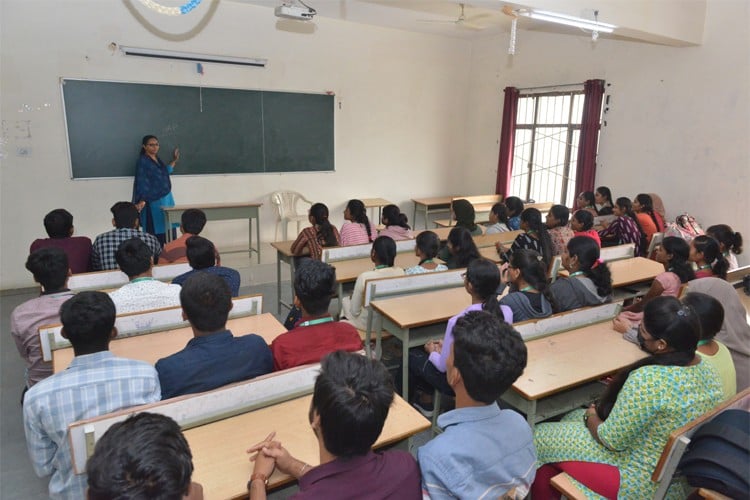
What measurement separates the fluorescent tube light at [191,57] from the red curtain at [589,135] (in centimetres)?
418

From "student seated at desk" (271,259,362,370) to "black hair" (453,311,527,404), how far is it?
0.65m

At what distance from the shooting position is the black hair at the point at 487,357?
4.12ft

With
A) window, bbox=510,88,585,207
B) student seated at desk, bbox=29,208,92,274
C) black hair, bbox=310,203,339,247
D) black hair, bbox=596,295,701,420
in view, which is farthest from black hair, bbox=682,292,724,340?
window, bbox=510,88,585,207

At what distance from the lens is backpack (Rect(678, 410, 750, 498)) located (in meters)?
1.20

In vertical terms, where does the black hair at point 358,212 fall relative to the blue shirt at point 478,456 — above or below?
above

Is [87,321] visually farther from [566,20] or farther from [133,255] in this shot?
[566,20]

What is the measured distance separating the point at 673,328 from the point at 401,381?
65.9 inches

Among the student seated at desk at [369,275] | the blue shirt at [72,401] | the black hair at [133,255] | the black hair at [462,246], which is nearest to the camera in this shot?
the blue shirt at [72,401]

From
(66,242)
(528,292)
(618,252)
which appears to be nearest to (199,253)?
(66,242)

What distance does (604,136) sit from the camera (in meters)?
6.02

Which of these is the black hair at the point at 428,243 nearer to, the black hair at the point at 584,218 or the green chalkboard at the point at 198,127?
the black hair at the point at 584,218

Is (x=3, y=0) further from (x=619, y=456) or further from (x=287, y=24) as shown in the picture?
(x=619, y=456)

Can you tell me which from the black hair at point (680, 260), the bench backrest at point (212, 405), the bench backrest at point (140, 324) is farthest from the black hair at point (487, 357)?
the black hair at point (680, 260)

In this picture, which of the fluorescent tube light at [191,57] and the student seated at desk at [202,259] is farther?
the fluorescent tube light at [191,57]
